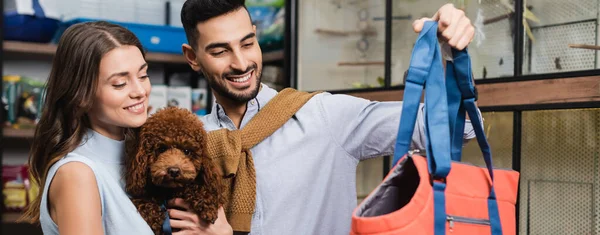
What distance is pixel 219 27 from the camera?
1414mm

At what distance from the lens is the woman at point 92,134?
1.16 metres

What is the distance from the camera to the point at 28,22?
319 cm

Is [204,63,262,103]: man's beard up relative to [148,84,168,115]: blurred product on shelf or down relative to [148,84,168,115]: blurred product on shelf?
up

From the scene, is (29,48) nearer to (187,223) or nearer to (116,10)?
(116,10)

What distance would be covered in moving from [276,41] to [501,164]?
1509mm

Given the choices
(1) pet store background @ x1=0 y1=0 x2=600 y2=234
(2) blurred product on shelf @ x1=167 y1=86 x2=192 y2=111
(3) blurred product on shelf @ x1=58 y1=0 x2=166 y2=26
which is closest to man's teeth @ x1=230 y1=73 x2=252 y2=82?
(1) pet store background @ x1=0 y1=0 x2=600 y2=234

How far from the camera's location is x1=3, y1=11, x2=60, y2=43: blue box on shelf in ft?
10.4

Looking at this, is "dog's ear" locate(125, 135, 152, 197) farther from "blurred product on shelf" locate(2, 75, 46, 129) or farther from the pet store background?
"blurred product on shelf" locate(2, 75, 46, 129)

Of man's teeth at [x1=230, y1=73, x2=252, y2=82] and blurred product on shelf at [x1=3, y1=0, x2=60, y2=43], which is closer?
man's teeth at [x1=230, y1=73, x2=252, y2=82]

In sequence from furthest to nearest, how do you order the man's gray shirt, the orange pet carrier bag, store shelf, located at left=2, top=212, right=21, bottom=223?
store shelf, located at left=2, top=212, right=21, bottom=223
the man's gray shirt
the orange pet carrier bag

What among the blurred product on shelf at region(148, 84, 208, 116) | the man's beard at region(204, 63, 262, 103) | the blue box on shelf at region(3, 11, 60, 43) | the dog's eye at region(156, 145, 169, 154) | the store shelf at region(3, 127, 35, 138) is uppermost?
the blue box on shelf at region(3, 11, 60, 43)

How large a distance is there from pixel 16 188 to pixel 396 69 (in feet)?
6.57

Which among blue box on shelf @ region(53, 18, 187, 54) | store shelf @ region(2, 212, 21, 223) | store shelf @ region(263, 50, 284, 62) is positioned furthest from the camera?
blue box on shelf @ region(53, 18, 187, 54)

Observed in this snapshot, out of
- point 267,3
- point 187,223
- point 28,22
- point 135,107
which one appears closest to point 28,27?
point 28,22
